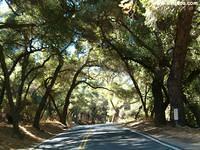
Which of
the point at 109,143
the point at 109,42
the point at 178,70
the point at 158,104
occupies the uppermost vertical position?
the point at 109,42

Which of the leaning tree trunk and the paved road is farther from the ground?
the leaning tree trunk

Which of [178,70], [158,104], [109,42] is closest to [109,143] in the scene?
[178,70]

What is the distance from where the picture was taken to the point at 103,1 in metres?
23.0

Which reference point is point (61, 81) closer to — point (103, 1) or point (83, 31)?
point (83, 31)

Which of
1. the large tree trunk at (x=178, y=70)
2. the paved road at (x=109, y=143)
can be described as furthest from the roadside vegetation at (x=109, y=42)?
the paved road at (x=109, y=143)

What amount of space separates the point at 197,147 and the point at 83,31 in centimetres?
1261

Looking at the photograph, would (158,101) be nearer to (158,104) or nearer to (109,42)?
(158,104)

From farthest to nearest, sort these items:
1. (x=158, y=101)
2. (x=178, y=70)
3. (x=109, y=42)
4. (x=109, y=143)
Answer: (x=158, y=101)
(x=109, y=42)
(x=178, y=70)
(x=109, y=143)

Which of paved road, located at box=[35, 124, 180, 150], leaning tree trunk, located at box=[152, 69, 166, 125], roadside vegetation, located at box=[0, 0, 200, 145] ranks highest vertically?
roadside vegetation, located at box=[0, 0, 200, 145]

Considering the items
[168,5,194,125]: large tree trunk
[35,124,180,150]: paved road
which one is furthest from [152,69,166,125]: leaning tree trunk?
[35,124,180,150]: paved road

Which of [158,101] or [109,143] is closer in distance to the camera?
[109,143]

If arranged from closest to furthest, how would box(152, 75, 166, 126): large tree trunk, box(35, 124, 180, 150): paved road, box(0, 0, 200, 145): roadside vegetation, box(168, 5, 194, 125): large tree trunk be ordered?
box(35, 124, 180, 150): paved road, box(0, 0, 200, 145): roadside vegetation, box(168, 5, 194, 125): large tree trunk, box(152, 75, 166, 126): large tree trunk

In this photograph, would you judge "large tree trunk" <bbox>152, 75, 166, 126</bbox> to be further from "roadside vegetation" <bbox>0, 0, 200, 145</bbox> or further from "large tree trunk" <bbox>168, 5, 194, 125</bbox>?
"large tree trunk" <bbox>168, 5, 194, 125</bbox>

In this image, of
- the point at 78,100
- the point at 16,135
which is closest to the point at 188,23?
the point at 16,135
